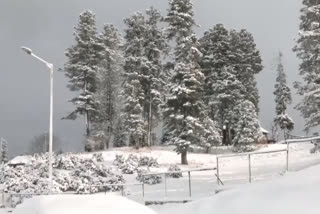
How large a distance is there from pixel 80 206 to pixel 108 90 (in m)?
58.9

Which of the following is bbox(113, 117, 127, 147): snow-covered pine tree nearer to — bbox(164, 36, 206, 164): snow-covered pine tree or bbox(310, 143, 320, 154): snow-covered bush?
bbox(164, 36, 206, 164): snow-covered pine tree

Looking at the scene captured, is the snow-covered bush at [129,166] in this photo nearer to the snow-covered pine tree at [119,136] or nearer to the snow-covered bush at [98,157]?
the snow-covered bush at [98,157]

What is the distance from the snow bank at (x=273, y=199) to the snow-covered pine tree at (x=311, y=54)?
16.2 metres

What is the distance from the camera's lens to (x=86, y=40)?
211 feet

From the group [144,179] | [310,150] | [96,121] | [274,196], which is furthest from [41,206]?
[96,121]

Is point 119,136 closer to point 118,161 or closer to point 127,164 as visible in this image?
point 118,161

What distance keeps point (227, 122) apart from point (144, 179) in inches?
1096

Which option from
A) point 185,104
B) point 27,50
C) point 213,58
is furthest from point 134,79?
point 27,50

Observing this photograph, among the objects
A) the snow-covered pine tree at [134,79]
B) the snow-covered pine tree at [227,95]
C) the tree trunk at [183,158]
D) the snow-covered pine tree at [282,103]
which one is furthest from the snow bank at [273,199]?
the snow-covered pine tree at [282,103]

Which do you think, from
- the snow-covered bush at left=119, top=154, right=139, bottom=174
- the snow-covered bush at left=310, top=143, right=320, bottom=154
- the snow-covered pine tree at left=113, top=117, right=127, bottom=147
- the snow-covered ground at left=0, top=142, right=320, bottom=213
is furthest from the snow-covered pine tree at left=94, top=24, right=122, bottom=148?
the snow-covered bush at left=310, top=143, right=320, bottom=154

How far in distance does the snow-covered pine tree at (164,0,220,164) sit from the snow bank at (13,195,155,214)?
3947cm

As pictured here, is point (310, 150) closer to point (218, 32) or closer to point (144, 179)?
point (144, 179)

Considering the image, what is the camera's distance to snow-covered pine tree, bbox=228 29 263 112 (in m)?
66.1

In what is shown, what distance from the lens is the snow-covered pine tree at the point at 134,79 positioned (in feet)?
185
